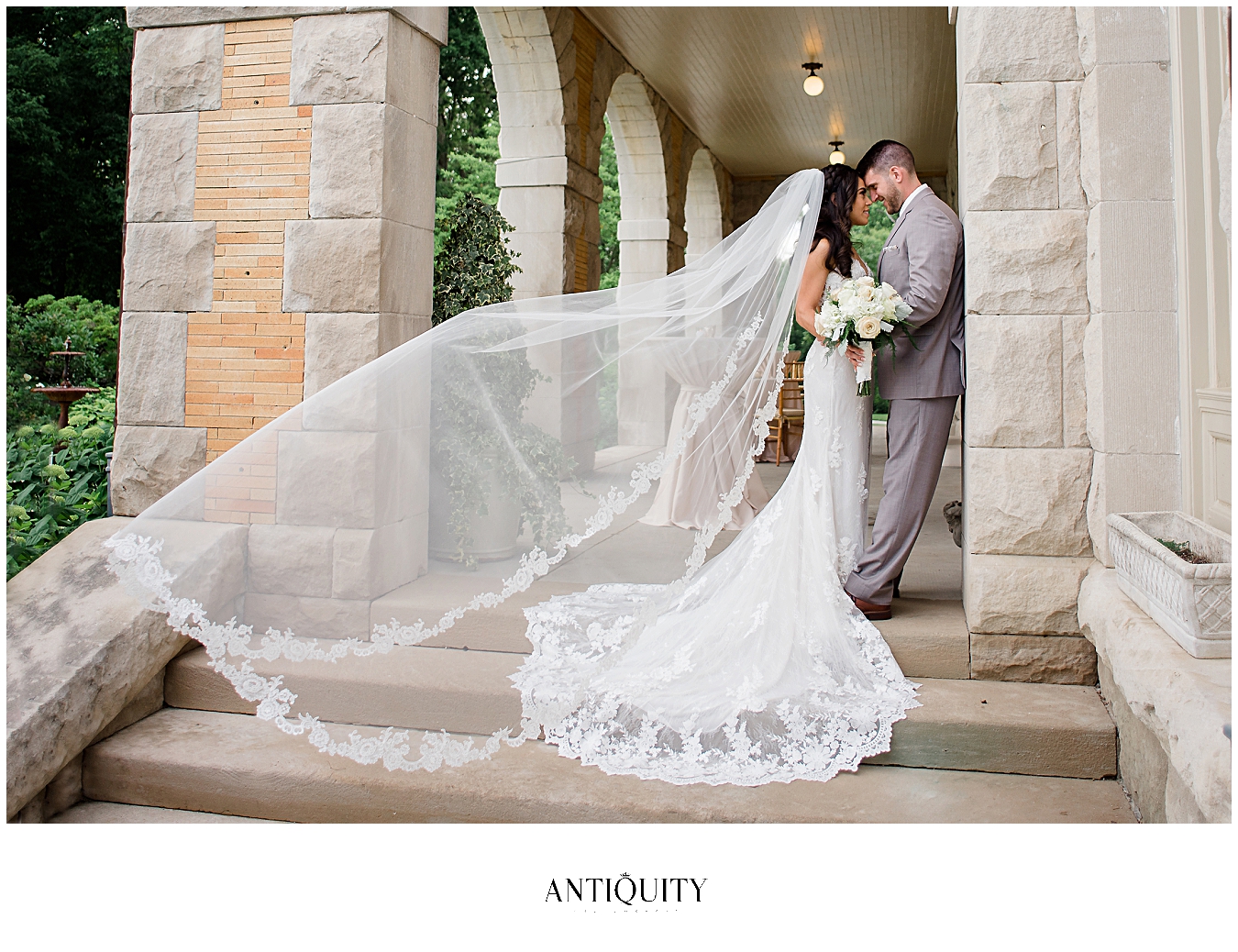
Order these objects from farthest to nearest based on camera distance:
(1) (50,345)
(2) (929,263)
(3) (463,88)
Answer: (3) (463,88) < (1) (50,345) < (2) (929,263)

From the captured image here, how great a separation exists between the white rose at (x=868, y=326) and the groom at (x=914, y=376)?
0.81 feet

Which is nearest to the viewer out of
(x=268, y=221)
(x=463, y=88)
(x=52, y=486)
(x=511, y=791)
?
(x=511, y=791)

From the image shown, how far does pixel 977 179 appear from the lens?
3.23 m

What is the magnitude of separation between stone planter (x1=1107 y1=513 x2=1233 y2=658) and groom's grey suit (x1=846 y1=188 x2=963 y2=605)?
690mm

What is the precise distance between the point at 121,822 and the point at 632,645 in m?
1.81

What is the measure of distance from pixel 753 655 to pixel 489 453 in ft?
3.72

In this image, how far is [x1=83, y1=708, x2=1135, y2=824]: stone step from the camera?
272 cm

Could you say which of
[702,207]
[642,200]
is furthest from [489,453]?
[702,207]

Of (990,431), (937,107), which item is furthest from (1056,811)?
(937,107)

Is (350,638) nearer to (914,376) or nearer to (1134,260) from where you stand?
(914,376)

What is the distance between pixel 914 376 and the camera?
3496mm

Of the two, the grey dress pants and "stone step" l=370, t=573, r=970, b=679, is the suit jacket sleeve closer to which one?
the grey dress pants

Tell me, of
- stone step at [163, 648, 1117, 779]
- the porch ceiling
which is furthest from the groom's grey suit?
the porch ceiling

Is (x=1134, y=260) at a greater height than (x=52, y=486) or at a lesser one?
greater
